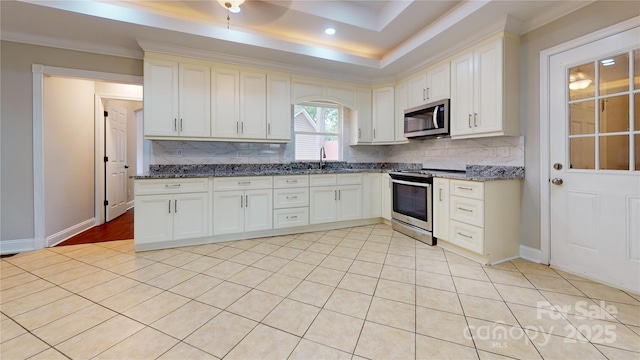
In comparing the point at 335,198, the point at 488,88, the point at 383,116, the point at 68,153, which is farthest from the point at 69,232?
the point at 488,88

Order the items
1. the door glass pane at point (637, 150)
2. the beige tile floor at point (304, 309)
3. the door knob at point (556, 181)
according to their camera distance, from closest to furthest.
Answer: the beige tile floor at point (304, 309), the door glass pane at point (637, 150), the door knob at point (556, 181)

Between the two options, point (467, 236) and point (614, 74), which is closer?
point (614, 74)

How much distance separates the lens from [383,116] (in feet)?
14.5

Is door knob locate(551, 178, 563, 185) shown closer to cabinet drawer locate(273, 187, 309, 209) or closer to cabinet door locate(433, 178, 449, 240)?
cabinet door locate(433, 178, 449, 240)

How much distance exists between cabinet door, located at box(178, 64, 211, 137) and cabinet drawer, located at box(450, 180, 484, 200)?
3.22 meters

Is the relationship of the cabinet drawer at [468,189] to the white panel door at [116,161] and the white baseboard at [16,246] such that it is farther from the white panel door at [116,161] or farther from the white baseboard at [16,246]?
the white panel door at [116,161]

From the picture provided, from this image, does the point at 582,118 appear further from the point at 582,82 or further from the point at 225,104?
the point at 225,104

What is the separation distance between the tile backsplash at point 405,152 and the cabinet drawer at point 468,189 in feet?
2.00

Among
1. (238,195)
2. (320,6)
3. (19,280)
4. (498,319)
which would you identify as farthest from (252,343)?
(320,6)

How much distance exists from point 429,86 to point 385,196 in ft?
5.87

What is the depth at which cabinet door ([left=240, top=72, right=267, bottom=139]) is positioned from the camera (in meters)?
3.60

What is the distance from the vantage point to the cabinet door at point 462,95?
9.87 ft

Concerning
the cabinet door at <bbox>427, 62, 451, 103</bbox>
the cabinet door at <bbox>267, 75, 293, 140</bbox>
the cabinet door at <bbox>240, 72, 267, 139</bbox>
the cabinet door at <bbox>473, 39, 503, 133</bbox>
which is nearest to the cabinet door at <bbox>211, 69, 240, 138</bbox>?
the cabinet door at <bbox>240, 72, 267, 139</bbox>

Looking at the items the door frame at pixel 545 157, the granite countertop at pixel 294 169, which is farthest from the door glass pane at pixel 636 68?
the granite countertop at pixel 294 169
